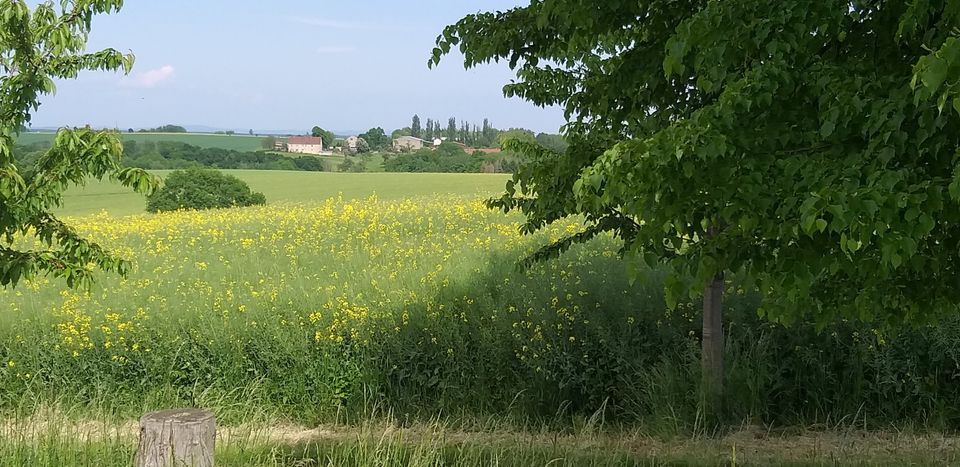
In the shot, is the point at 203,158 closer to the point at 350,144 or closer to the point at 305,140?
the point at 305,140

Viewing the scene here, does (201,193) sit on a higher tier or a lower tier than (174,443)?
lower

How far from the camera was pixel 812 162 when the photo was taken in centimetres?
296

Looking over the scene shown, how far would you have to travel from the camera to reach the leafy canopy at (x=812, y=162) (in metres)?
2.63

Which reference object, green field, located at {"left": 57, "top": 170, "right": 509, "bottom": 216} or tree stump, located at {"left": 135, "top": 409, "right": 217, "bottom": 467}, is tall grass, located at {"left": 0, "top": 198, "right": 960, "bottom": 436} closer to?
tree stump, located at {"left": 135, "top": 409, "right": 217, "bottom": 467}

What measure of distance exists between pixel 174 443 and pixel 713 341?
16.6 feet

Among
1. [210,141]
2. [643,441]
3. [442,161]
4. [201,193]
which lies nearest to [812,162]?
[643,441]

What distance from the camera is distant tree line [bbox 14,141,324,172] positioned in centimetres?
3984

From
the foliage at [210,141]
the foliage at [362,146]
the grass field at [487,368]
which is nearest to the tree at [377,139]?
the foliage at [362,146]

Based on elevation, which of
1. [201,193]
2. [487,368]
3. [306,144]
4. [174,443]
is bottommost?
[487,368]

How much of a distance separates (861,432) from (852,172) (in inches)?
216

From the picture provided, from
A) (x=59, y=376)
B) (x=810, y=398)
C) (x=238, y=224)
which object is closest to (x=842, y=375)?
(x=810, y=398)

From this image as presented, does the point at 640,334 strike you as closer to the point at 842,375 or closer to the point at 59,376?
the point at 842,375

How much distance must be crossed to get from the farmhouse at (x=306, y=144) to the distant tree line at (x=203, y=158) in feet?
26.2

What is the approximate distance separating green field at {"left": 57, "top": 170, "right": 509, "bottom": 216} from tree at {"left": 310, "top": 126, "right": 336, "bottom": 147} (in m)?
21.9
